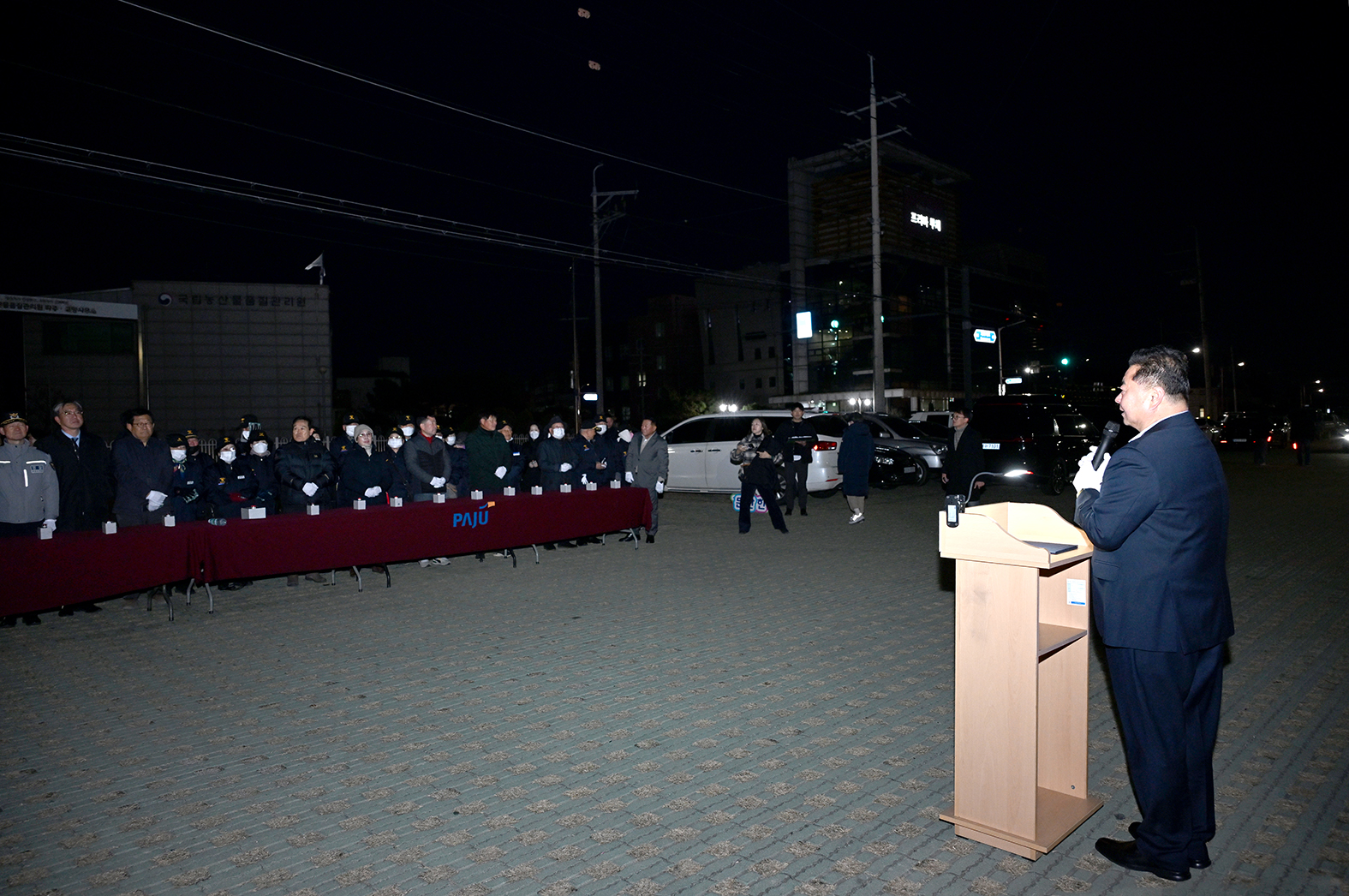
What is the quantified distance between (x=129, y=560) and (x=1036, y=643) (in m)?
7.81

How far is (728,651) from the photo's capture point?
6.53 meters

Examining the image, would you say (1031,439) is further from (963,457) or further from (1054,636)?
(1054,636)

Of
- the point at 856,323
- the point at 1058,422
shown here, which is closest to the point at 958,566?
the point at 1058,422

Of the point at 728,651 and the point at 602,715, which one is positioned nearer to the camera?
the point at 602,715

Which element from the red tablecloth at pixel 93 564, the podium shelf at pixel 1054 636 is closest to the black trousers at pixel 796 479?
the red tablecloth at pixel 93 564

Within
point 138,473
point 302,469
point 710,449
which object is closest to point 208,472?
point 138,473

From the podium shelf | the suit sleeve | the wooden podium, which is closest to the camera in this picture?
the suit sleeve

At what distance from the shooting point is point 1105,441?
3127 mm

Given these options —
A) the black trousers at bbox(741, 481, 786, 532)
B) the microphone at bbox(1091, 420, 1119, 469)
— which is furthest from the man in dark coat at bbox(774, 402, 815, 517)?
the microphone at bbox(1091, 420, 1119, 469)

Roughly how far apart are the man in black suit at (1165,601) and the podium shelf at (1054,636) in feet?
0.73

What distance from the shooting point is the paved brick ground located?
335 cm

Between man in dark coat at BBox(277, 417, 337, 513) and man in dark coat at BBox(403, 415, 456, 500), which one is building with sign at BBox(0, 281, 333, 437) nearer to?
man in dark coat at BBox(403, 415, 456, 500)

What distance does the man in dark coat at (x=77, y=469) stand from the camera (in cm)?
888

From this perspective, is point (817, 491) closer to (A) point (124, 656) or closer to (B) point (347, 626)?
(B) point (347, 626)
